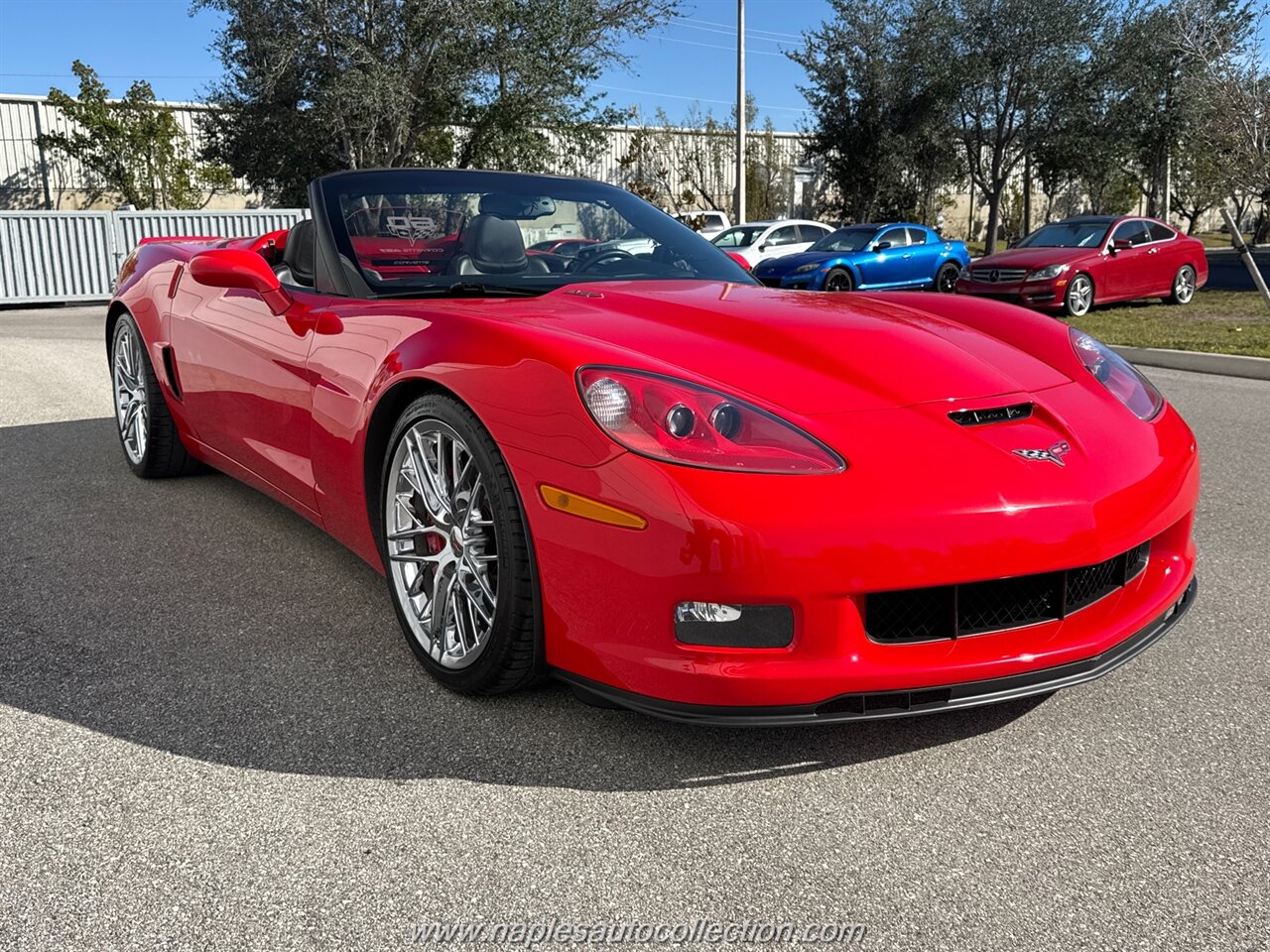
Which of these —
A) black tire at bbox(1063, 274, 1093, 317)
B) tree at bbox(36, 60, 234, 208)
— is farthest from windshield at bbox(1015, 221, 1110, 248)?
tree at bbox(36, 60, 234, 208)

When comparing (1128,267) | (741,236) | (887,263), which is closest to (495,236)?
(1128,267)

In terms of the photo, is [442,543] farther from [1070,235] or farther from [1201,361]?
[1070,235]

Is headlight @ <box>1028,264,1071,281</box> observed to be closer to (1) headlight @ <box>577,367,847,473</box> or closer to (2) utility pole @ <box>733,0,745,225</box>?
(2) utility pole @ <box>733,0,745,225</box>

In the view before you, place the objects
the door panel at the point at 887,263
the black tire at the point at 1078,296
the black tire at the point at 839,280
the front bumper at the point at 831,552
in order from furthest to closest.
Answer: the door panel at the point at 887,263, the black tire at the point at 839,280, the black tire at the point at 1078,296, the front bumper at the point at 831,552

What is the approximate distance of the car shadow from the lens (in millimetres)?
2441

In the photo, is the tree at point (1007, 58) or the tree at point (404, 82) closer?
the tree at point (404, 82)

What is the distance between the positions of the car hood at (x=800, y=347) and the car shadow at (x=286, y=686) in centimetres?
76

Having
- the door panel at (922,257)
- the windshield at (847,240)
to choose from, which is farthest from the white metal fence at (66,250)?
the door panel at (922,257)

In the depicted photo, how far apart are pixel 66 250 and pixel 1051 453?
18.0m

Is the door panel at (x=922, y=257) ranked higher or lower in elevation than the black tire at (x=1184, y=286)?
higher

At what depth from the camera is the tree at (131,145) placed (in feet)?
91.2

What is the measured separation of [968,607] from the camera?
88.0 inches

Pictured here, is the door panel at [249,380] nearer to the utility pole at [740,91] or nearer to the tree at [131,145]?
the utility pole at [740,91]

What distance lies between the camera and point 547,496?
2340mm
